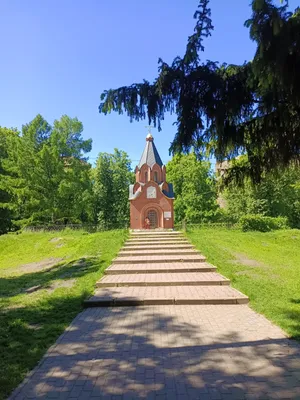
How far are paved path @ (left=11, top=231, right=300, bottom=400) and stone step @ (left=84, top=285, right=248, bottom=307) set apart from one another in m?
0.90

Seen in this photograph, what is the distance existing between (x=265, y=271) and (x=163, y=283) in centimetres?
414

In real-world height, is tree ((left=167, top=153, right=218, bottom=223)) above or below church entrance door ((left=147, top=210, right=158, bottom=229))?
above

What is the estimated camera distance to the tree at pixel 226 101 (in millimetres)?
3490

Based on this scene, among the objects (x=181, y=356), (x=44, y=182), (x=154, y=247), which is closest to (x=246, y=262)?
(x=154, y=247)

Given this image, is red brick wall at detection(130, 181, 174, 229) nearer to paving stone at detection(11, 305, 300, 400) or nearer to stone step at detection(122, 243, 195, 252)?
stone step at detection(122, 243, 195, 252)

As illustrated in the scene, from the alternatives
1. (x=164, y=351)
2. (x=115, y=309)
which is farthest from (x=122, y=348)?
(x=115, y=309)

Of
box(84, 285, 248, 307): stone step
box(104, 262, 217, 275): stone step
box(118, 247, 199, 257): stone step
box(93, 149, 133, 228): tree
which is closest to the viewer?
box(84, 285, 248, 307): stone step

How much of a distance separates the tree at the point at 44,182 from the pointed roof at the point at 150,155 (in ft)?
24.0

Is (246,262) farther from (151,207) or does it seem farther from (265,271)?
(151,207)

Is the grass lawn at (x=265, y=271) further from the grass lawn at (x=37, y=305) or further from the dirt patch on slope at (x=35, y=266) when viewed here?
the dirt patch on slope at (x=35, y=266)

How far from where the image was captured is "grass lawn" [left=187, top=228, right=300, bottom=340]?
6.14m

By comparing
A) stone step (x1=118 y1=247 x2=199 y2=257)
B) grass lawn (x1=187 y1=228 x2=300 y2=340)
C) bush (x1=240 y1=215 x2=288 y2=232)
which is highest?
bush (x1=240 y1=215 x2=288 y2=232)

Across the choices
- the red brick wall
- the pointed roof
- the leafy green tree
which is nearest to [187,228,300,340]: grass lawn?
the red brick wall

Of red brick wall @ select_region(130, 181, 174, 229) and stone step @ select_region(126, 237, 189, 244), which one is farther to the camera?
red brick wall @ select_region(130, 181, 174, 229)
